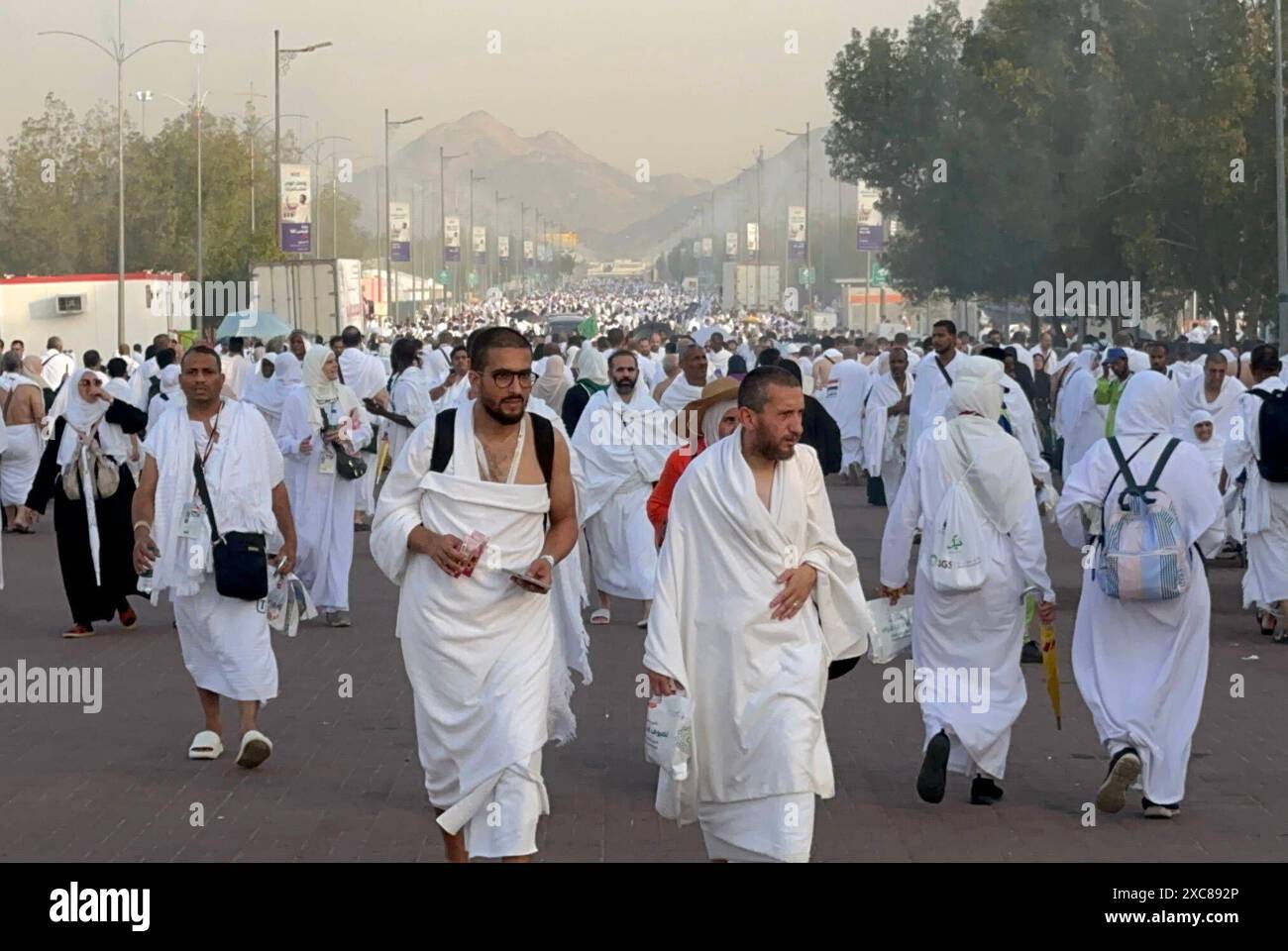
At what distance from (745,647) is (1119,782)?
2.45m

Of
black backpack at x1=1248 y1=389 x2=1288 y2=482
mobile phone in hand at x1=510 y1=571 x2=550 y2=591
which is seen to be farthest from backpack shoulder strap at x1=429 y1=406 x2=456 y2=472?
black backpack at x1=1248 y1=389 x2=1288 y2=482

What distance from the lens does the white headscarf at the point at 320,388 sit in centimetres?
1433

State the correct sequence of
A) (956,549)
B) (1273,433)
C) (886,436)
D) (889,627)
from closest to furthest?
(889,627) < (956,549) < (1273,433) < (886,436)

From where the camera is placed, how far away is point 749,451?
650 centimetres

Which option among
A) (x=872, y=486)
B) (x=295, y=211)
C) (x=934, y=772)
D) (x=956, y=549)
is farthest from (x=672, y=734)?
(x=295, y=211)

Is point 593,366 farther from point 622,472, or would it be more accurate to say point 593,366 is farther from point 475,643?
point 475,643

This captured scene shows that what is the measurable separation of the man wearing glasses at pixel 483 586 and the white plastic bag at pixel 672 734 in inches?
15.4

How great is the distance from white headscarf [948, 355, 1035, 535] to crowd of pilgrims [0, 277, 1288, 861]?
0.04ft

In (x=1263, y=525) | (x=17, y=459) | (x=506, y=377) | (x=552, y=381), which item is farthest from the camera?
(x=17, y=459)

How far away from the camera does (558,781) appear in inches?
359

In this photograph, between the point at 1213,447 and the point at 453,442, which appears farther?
the point at 1213,447

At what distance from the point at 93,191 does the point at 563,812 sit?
204 ft

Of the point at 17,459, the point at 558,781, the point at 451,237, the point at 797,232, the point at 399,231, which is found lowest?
the point at 558,781

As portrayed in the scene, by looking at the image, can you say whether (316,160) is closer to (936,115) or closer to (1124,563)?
(936,115)
